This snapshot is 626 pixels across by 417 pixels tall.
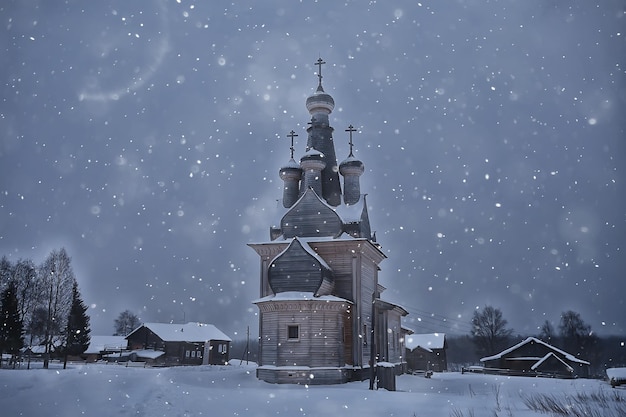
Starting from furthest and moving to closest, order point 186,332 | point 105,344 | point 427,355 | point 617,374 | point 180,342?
point 105,344 < point 427,355 < point 186,332 < point 180,342 < point 617,374

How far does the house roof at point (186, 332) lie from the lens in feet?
195

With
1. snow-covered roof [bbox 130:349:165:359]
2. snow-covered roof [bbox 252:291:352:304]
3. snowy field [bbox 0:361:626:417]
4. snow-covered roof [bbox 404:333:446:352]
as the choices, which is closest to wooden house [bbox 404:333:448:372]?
snow-covered roof [bbox 404:333:446:352]

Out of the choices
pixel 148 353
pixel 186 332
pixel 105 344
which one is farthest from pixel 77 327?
pixel 105 344

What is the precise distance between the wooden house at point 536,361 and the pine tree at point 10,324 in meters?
37.0

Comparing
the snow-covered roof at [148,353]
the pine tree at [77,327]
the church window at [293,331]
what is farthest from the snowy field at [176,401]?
the snow-covered roof at [148,353]

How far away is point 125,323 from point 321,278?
270 feet

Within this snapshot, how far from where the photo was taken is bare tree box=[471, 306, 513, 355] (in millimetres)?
79562

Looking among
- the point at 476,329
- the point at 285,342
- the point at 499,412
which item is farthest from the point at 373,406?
the point at 476,329

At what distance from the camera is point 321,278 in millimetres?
24828

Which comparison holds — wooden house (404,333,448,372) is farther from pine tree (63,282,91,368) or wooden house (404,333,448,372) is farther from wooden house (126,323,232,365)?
pine tree (63,282,91,368)

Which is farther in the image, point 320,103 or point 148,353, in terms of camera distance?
point 148,353

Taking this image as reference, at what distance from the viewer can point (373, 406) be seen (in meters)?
14.3

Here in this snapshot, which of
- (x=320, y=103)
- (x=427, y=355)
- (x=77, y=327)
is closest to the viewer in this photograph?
(x=320, y=103)

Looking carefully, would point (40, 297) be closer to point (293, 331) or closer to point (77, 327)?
point (77, 327)
